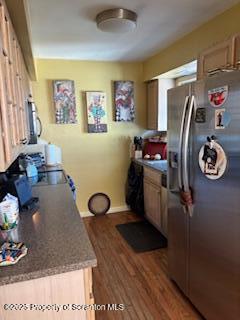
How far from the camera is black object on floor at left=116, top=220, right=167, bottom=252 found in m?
2.88

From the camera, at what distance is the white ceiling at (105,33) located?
1.85m

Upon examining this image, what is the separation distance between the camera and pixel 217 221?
1.56 meters

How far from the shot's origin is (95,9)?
192 centimetres

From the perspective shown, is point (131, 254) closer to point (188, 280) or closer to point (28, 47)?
point (188, 280)

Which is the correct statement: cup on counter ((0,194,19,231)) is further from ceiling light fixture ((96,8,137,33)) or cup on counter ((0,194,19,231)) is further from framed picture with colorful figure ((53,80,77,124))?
framed picture with colorful figure ((53,80,77,124))

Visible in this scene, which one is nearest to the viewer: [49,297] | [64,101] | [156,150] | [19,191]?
[49,297]

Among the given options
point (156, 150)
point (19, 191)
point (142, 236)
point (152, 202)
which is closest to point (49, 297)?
point (19, 191)

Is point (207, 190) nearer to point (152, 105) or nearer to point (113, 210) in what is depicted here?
point (152, 105)

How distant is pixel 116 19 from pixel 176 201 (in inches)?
60.8

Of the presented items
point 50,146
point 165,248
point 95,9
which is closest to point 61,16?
point 95,9

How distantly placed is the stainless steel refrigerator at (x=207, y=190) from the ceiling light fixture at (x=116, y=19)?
66 centimetres

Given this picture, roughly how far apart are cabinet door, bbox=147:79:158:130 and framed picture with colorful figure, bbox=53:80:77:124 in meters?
1.12

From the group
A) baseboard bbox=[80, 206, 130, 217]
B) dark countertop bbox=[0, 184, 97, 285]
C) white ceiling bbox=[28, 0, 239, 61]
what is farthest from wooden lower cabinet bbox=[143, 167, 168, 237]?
white ceiling bbox=[28, 0, 239, 61]

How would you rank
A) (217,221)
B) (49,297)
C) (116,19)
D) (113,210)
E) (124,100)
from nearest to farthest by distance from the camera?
(49,297)
(217,221)
(116,19)
(124,100)
(113,210)
